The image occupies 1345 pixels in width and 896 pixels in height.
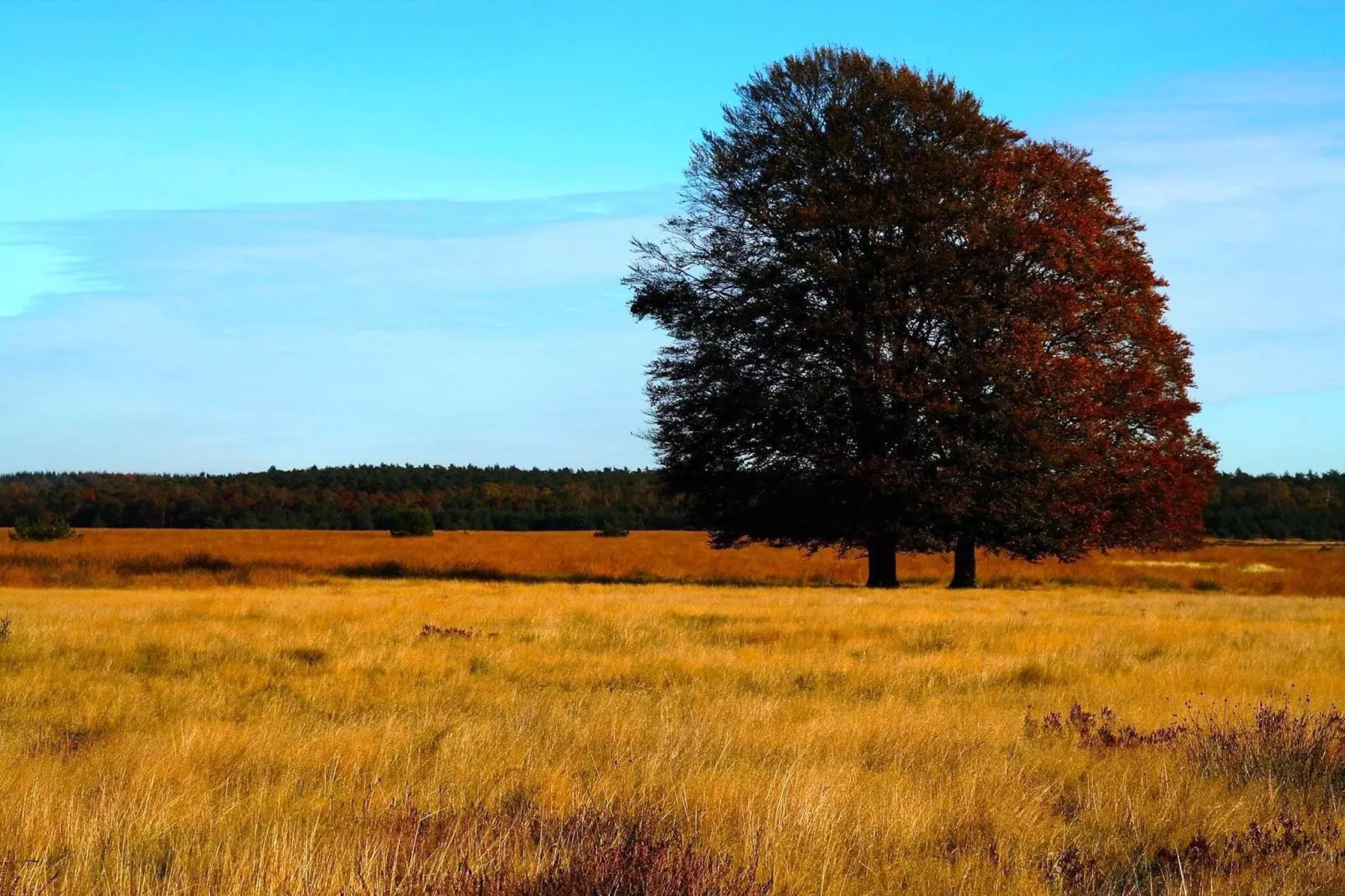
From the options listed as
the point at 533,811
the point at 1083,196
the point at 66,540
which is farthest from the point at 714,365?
the point at 66,540

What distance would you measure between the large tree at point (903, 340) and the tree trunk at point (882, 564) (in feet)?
1.76

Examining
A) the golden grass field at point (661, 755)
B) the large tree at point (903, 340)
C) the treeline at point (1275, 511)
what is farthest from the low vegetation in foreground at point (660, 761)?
the treeline at point (1275, 511)

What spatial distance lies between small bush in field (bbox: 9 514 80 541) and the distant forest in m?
33.0

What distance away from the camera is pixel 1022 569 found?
38625 millimetres

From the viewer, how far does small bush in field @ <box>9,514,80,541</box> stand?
51.6 metres

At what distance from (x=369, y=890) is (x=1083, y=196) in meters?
29.0

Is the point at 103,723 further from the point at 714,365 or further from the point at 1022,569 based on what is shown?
the point at 1022,569

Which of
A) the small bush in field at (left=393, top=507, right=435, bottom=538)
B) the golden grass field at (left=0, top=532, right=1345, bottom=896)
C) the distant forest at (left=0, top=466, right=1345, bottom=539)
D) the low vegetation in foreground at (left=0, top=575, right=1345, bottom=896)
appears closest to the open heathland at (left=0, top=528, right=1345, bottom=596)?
the golden grass field at (left=0, top=532, right=1345, bottom=896)

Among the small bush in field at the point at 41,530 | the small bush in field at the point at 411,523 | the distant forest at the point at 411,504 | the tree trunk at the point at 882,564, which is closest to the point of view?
the tree trunk at the point at 882,564

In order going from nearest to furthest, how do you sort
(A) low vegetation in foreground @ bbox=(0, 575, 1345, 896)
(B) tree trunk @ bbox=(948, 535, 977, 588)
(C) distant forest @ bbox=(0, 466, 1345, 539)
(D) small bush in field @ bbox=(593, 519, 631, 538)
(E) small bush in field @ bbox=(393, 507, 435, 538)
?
(A) low vegetation in foreground @ bbox=(0, 575, 1345, 896), (B) tree trunk @ bbox=(948, 535, 977, 588), (E) small bush in field @ bbox=(393, 507, 435, 538), (D) small bush in field @ bbox=(593, 519, 631, 538), (C) distant forest @ bbox=(0, 466, 1345, 539)

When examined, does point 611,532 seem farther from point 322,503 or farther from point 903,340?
point 903,340

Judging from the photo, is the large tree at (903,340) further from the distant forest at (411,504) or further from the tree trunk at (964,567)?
the distant forest at (411,504)

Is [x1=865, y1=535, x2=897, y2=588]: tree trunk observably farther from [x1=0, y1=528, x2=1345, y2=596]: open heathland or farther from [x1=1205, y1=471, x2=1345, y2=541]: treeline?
[x1=1205, y1=471, x2=1345, y2=541]: treeline

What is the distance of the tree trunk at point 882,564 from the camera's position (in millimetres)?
29953
